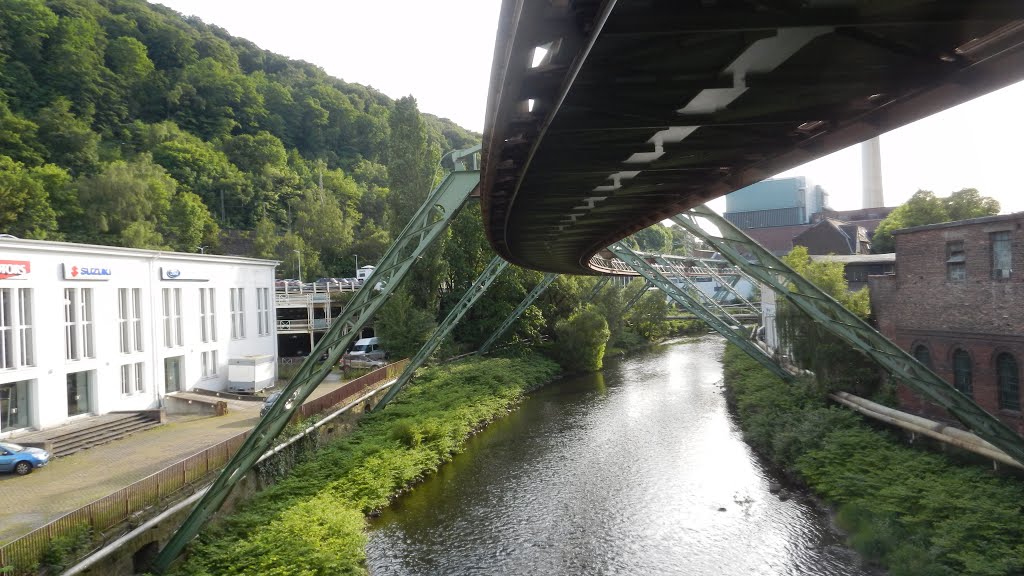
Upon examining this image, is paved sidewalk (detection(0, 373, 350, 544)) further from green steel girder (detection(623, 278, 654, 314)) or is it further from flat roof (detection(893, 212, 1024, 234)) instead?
green steel girder (detection(623, 278, 654, 314))

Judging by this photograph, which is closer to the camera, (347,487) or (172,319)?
(347,487)

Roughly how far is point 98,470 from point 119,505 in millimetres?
6137

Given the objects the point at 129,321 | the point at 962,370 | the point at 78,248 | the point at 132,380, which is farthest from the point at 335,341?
the point at 129,321

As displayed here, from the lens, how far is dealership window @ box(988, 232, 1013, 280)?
43.4 ft

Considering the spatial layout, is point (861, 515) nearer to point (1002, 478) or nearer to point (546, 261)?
point (1002, 478)

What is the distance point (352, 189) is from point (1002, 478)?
63900mm

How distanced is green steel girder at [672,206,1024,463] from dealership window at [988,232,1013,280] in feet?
13.8

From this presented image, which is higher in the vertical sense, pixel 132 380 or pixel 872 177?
pixel 872 177

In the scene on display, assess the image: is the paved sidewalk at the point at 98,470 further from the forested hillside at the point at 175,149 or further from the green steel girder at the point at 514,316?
the forested hillside at the point at 175,149

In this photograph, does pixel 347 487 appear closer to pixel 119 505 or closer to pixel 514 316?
pixel 119 505

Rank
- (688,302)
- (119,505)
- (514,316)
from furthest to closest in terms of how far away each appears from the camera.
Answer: (514,316)
(688,302)
(119,505)

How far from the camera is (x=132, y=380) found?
21453 millimetres

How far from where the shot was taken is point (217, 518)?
11.9 meters

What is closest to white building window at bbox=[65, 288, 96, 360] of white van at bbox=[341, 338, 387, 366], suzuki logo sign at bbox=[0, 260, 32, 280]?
suzuki logo sign at bbox=[0, 260, 32, 280]
